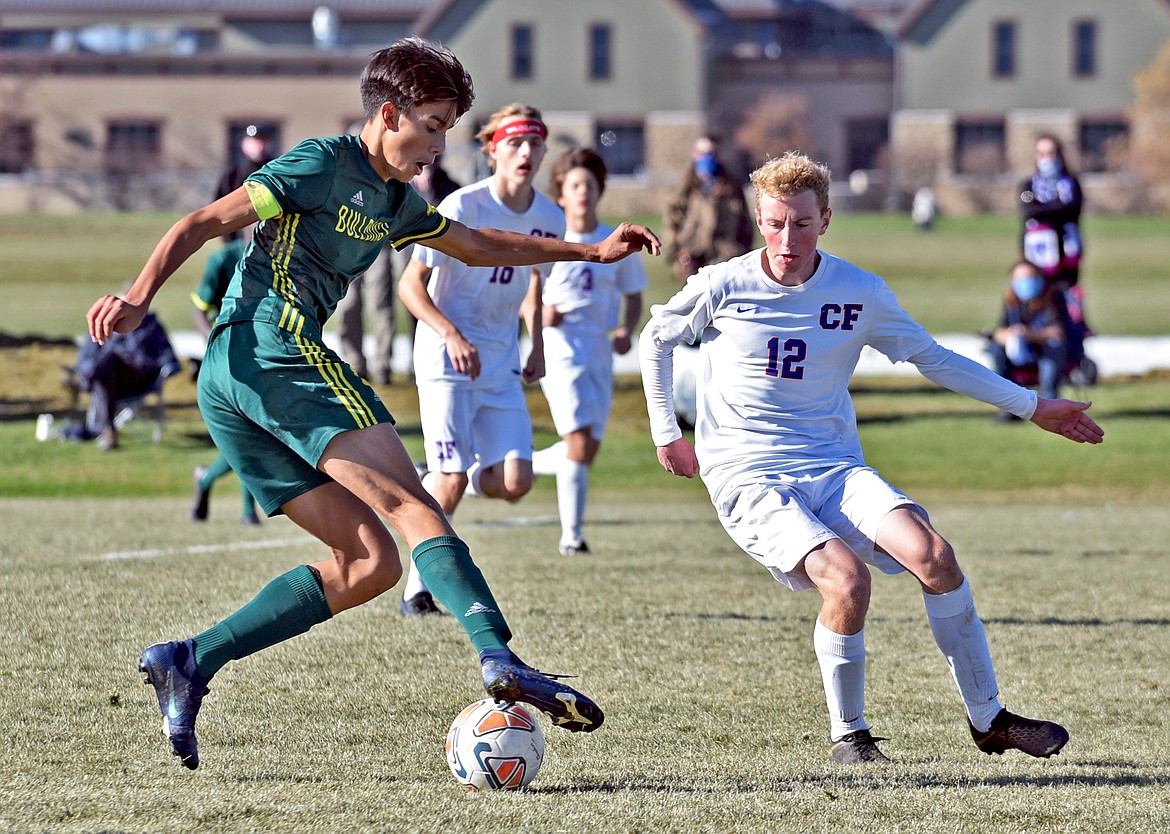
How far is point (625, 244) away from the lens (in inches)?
196

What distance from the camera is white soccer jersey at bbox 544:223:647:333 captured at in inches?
388

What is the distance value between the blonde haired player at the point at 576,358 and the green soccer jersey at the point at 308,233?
193 inches

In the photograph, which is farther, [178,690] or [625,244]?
[625,244]

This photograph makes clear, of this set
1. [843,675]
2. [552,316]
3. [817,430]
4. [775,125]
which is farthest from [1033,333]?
[775,125]

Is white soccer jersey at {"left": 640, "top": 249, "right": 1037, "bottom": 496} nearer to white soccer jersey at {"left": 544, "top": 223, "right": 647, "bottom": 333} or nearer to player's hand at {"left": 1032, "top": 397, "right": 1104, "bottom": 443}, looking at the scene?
player's hand at {"left": 1032, "top": 397, "right": 1104, "bottom": 443}

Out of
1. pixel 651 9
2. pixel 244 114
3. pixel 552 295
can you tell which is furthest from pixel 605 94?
pixel 552 295

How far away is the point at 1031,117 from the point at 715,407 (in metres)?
58.0

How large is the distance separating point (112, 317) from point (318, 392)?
0.61 meters

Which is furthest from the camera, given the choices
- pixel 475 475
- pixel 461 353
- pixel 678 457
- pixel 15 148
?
pixel 15 148

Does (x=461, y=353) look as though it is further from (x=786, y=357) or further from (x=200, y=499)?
(x=200, y=499)

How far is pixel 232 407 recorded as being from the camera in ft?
15.1

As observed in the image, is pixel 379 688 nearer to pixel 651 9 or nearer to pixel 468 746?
pixel 468 746

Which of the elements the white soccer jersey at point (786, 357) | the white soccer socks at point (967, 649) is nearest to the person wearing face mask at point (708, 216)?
the white soccer jersey at point (786, 357)

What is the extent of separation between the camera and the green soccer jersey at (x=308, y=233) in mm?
4555
